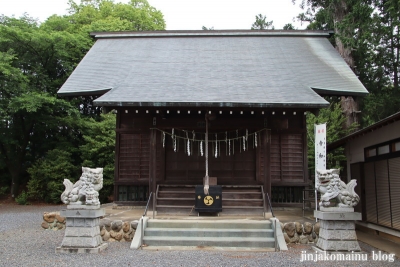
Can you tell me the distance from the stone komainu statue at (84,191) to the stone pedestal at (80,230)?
16cm

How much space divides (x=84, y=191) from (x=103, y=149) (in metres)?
10.5

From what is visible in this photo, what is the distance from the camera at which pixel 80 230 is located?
6785 mm

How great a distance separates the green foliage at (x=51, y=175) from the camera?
55.6ft

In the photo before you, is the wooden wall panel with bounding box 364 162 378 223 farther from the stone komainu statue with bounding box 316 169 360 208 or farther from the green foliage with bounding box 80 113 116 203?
the green foliage with bounding box 80 113 116 203

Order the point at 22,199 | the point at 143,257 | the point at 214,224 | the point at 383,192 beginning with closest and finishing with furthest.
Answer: the point at 143,257
the point at 214,224
the point at 383,192
the point at 22,199

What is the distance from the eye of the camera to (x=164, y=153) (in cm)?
1045

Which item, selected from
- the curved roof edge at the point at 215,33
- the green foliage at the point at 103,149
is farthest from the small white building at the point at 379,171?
the green foliage at the point at 103,149

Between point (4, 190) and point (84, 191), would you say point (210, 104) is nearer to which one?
point (84, 191)

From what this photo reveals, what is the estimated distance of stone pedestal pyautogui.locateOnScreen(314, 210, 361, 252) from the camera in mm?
6441

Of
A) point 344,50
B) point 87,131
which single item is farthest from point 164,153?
point 344,50

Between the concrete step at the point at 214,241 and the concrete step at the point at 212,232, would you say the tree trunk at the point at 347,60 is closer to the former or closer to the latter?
the concrete step at the point at 212,232

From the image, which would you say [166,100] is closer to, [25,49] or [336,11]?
[336,11]

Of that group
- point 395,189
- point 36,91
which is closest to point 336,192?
point 395,189

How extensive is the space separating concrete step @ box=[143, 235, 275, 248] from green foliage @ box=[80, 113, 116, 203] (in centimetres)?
994
